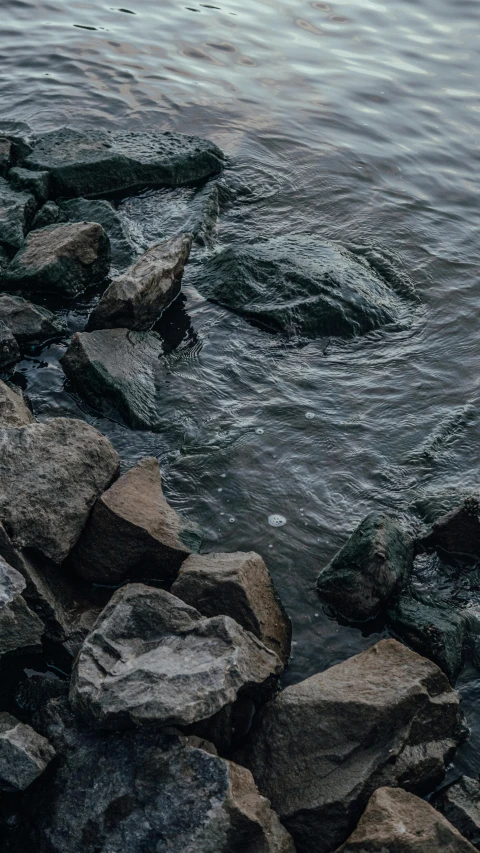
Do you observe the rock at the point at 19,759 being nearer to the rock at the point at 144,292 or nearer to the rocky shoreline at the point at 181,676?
the rocky shoreline at the point at 181,676

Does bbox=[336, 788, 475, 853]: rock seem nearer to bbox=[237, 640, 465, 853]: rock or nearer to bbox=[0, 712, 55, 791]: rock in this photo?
bbox=[237, 640, 465, 853]: rock

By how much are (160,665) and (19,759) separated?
0.79m

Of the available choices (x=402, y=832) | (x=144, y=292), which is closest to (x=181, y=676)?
(x=402, y=832)

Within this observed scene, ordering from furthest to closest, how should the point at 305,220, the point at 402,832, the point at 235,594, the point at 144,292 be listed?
1. the point at 305,220
2. the point at 144,292
3. the point at 235,594
4. the point at 402,832

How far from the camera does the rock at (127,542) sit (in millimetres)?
5234

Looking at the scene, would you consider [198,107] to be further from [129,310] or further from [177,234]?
[129,310]

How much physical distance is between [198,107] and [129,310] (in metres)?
6.55

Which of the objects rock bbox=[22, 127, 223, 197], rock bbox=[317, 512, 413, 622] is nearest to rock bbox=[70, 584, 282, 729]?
rock bbox=[317, 512, 413, 622]

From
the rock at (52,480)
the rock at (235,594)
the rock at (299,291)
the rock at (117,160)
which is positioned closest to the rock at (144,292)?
the rock at (299,291)

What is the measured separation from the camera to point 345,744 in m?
4.35

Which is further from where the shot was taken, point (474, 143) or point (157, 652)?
point (474, 143)

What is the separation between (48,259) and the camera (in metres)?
7.88

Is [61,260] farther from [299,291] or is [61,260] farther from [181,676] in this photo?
[181,676]

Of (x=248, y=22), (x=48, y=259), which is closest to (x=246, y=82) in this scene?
(x=248, y=22)
